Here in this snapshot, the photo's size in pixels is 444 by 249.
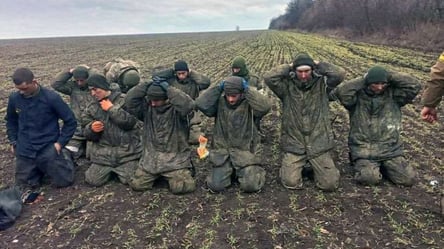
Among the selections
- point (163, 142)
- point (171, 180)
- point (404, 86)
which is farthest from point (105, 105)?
point (404, 86)

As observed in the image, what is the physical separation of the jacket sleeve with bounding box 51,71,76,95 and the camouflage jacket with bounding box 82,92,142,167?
133 cm

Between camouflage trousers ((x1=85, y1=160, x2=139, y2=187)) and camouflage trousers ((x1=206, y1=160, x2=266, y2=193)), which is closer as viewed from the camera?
camouflage trousers ((x1=206, y1=160, x2=266, y2=193))

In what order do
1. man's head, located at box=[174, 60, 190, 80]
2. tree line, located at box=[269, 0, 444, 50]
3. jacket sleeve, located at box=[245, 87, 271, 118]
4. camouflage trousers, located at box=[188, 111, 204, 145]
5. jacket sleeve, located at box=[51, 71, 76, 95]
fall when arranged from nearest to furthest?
jacket sleeve, located at box=[245, 87, 271, 118] < jacket sleeve, located at box=[51, 71, 76, 95] < man's head, located at box=[174, 60, 190, 80] < camouflage trousers, located at box=[188, 111, 204, 145] < tree line, located at box=[269, 0, 444, 50]

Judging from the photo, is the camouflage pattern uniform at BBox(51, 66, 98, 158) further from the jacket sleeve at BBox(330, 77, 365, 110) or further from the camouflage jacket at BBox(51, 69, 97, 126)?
the jacket sleeve at BBox(330, 77, 365, 110)

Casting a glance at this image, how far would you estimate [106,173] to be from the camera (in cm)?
615

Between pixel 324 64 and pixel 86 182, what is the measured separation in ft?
11.7

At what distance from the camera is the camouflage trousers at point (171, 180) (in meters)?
5.74

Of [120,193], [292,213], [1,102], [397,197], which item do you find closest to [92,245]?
[120,193]

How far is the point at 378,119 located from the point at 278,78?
143cm

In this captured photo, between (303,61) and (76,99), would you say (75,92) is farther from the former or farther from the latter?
(303,61)

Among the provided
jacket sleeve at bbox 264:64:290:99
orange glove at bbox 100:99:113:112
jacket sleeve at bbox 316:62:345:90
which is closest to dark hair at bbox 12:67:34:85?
orange glove at bbox 100:99:113:112

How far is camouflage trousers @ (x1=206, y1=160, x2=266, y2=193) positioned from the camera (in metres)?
5.73

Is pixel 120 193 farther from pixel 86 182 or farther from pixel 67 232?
pixel 67 232

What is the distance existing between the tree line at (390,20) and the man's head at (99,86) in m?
22.6
